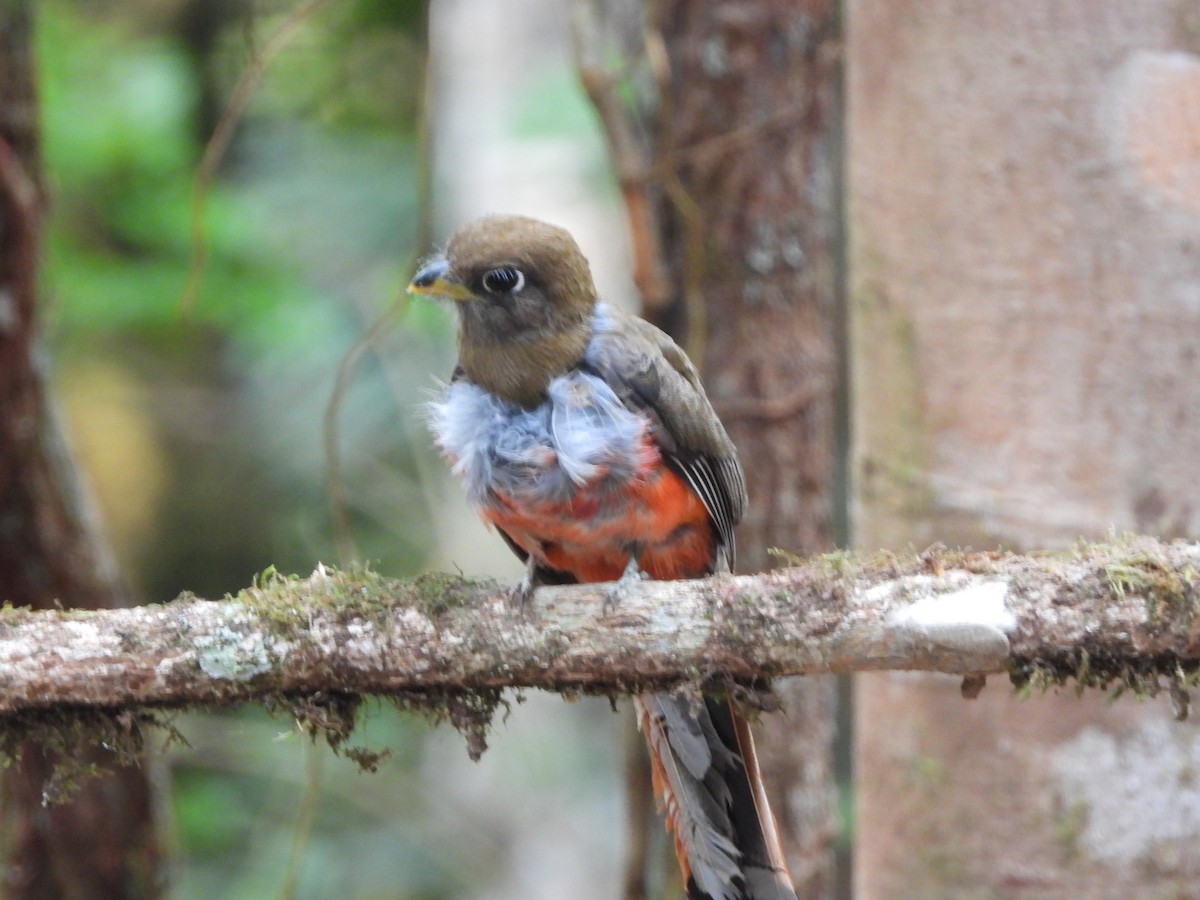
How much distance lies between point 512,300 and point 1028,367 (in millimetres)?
1341

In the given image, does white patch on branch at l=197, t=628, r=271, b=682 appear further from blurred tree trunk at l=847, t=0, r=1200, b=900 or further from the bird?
blurred tree trunk at l=847, t=0, r=1200, b=900

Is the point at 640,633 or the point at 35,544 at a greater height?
the point at 640,633

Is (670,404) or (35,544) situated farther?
(35,544)

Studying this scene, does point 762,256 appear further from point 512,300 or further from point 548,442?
point 548,442

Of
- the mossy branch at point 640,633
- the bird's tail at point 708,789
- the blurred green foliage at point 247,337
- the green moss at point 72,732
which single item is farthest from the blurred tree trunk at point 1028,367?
the blurred green foliage at point 247,337

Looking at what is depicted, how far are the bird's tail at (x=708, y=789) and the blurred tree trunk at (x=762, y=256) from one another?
158cm

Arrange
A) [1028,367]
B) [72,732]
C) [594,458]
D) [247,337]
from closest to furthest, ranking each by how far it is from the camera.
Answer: [72,732] < [594,458] < [1028,367] < [247,337]

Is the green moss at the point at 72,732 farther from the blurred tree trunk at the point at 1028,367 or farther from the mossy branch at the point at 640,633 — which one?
the blurred tree trunk at the point at 1028,367

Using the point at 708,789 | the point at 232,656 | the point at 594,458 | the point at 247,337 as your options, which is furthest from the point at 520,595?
the point at 247,337

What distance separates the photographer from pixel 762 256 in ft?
15.7

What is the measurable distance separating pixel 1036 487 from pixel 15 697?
2413 mm

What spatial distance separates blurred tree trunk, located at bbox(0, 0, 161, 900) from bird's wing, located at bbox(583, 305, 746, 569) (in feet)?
7.52

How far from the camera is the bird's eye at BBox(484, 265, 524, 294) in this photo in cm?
317

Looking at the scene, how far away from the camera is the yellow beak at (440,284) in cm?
314
